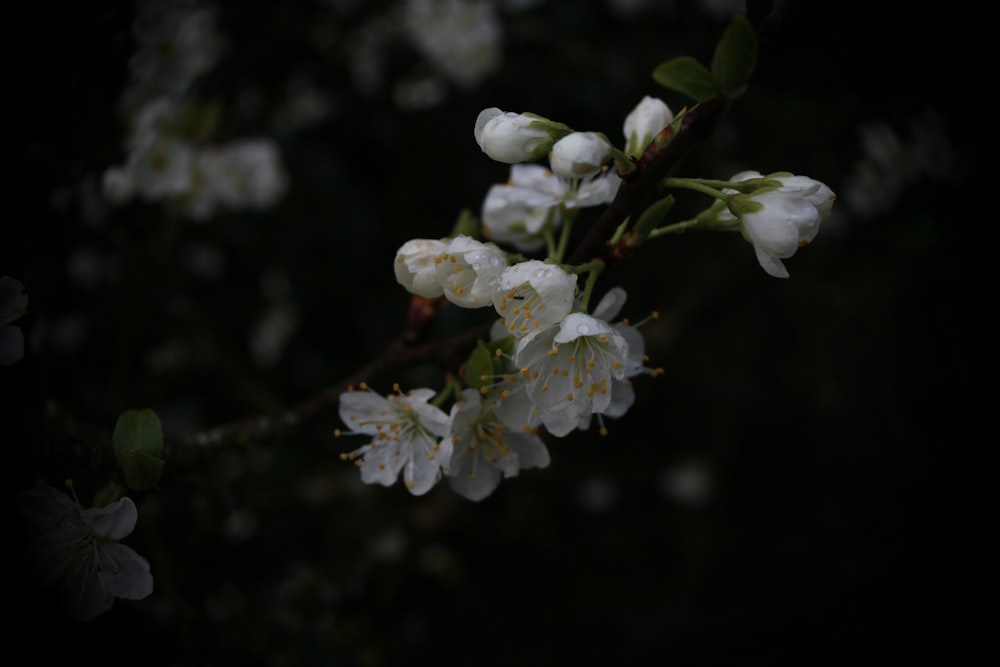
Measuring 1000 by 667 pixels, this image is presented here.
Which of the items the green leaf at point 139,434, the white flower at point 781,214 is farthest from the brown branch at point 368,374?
the white flower at point 781,214

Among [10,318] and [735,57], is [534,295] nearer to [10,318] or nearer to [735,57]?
[735,57]

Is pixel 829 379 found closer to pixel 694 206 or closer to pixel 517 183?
pixel 694 206

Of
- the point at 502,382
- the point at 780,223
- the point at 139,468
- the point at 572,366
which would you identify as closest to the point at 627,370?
the point at 572,366

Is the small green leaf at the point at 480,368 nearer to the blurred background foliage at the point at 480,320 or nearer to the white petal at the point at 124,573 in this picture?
the blurred background foliage at the point at 480,320

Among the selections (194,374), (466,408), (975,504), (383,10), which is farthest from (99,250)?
(975,504)

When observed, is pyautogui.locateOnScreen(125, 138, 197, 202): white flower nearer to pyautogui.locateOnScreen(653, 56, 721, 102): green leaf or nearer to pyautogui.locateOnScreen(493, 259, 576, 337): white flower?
pyautogui.locateOnScreen(493, 259, 576, 337): white flower
